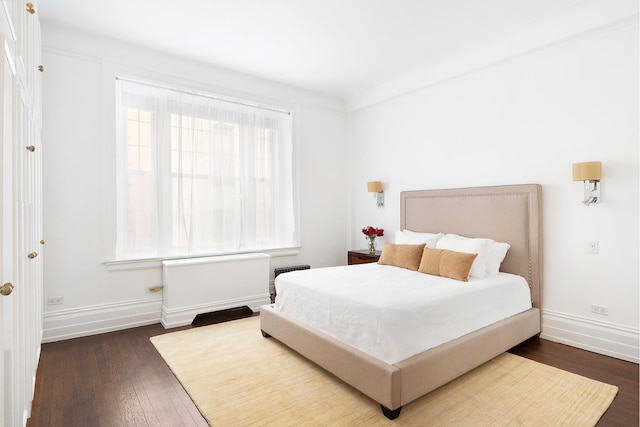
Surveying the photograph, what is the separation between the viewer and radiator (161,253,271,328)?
12.1 ft

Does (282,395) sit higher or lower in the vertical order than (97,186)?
lower

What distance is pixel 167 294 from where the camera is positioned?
12.2ft

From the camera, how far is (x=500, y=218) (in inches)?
139

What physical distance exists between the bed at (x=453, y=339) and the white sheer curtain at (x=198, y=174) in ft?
4.76

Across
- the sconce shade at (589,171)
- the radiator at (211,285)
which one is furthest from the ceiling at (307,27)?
the radiator at (211,285)

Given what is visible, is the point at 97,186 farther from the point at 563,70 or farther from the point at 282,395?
the point at 563,70

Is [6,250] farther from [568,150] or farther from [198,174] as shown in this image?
[568,150]

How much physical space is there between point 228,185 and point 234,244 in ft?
2.45

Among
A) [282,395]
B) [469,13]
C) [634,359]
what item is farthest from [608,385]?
[469,13]

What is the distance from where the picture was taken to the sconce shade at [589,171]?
2822 mm

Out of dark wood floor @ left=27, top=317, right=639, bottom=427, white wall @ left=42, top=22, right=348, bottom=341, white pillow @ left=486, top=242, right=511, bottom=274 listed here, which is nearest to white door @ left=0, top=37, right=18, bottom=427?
dark wood floor @ left=27, top=317, right=639, bottom=427

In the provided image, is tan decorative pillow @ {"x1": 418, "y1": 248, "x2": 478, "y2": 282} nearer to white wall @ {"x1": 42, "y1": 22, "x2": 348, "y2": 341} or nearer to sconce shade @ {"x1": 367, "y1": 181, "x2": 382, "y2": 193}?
sconce shade @ {"x1": 367, "y1": 181, "x2": 382, "y2": 193}

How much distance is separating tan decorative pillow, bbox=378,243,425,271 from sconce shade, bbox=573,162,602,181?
4.82 ft

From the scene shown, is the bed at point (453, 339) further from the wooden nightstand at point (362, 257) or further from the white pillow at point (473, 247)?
the wooden nightstand at point (362, 257)
